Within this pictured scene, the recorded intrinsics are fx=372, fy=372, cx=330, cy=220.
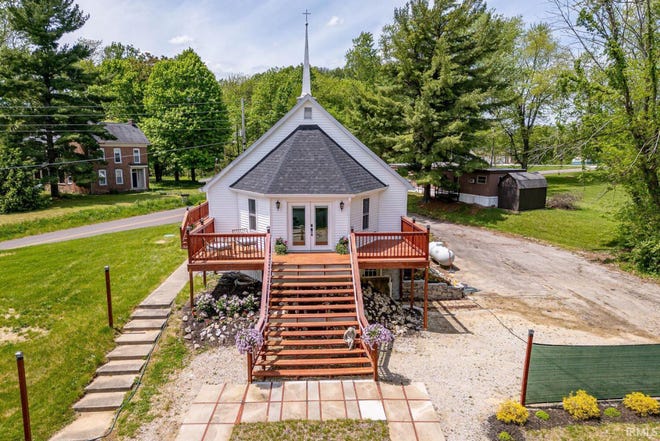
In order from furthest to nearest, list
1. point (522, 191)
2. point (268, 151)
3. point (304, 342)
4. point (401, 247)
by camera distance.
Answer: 1. point (522, 191)
2. point (268, 151)
3. point (401, 247)
4. point (304, 342)

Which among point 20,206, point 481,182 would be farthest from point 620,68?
point 20,206

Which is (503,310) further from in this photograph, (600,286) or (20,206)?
(20,206)

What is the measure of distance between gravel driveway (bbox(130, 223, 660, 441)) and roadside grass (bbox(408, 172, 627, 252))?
2907mm

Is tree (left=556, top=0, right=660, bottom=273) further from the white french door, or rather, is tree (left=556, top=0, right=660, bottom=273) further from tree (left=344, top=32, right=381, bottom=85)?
tree (left=344, top=32, right=381, bottom=85)

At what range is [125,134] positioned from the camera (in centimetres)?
4356

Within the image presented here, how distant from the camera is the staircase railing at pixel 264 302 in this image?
961cm

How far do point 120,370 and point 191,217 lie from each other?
23.7 feet

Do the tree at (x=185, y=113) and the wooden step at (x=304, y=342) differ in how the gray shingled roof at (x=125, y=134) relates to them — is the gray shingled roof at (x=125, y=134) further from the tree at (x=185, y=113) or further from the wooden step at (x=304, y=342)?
the wooden step at (x=304, y=342)

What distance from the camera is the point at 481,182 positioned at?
30.3 m

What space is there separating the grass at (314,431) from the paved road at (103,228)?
21436mm

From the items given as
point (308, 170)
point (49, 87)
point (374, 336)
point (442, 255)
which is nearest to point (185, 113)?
point (49, 87)

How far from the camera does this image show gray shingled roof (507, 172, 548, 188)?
1102 inches

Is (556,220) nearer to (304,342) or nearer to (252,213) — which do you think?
(252,213)

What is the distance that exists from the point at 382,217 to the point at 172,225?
54.4 feet
